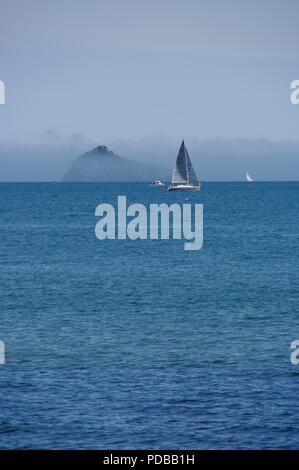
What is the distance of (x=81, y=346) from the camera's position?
58219 mm

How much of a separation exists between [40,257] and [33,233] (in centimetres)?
4311

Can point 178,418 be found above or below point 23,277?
below

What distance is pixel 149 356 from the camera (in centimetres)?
5484

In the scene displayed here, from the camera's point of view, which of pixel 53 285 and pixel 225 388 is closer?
pixel 225 388

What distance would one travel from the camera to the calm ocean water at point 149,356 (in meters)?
42.1

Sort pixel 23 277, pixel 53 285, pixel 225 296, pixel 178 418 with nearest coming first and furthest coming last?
pixel 178 418 → pixel 225 296 → pixel 53 285 → pixel 23 277

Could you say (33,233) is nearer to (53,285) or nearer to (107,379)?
(53,285)

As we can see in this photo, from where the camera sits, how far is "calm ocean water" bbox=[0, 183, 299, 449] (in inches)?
1657

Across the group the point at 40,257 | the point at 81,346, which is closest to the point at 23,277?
the point at 40,257

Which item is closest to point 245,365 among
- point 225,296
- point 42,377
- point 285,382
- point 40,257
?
point 285,382

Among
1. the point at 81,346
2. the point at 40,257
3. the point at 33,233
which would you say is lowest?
the point at 81,346

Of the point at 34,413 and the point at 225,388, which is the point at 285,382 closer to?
the point at 225,388

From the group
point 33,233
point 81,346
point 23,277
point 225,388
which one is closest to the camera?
point 225,388

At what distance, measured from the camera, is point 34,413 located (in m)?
44.1
